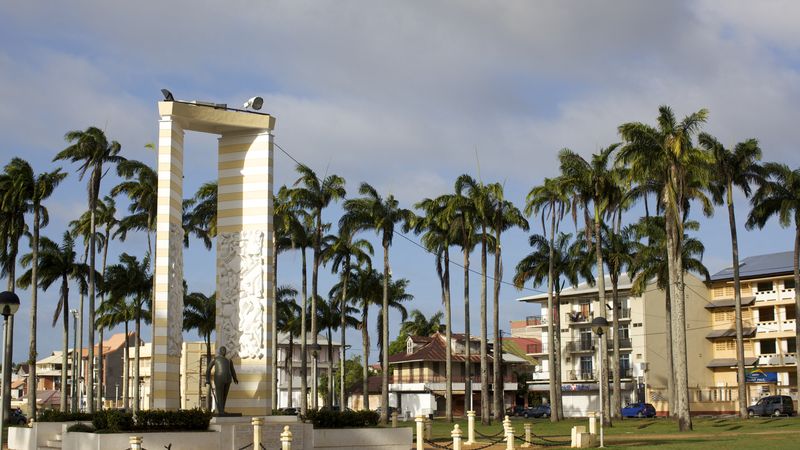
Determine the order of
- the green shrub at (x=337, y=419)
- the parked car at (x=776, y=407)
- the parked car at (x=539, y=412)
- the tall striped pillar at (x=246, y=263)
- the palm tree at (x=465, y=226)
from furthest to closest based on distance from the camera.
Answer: the parked car at (x=539, y=412), the parked car at (x=776, y=407), the palm tree at (x=465, y=226), the tall striped pillar at (x=246, y=263), the green shrub at (x=337, y=419)

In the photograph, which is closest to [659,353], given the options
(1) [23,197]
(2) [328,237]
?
(2) [328,237]

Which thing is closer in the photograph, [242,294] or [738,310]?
[242,294]

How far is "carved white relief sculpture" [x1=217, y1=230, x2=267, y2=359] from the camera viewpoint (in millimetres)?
32344

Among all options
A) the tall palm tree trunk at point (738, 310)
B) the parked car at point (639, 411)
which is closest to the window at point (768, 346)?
the parked car at point (639, 411)

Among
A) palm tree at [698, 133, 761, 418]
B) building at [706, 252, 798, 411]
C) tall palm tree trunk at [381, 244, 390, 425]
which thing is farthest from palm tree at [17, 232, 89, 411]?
building at [706, 252, 798, 411]

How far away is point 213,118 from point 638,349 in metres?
66.7

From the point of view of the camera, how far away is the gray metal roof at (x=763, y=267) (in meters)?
91.6

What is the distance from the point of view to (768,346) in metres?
90.7

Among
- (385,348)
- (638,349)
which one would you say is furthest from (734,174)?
(638,349)

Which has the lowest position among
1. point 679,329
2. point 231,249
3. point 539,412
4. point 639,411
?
point 539,412

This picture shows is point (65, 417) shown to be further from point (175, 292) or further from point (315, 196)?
point (315, 196)

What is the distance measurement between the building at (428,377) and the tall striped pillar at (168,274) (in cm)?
6160

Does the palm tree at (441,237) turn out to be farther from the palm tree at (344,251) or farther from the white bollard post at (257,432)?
the white bollard post at (257,432)

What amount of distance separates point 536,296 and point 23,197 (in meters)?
60.4
